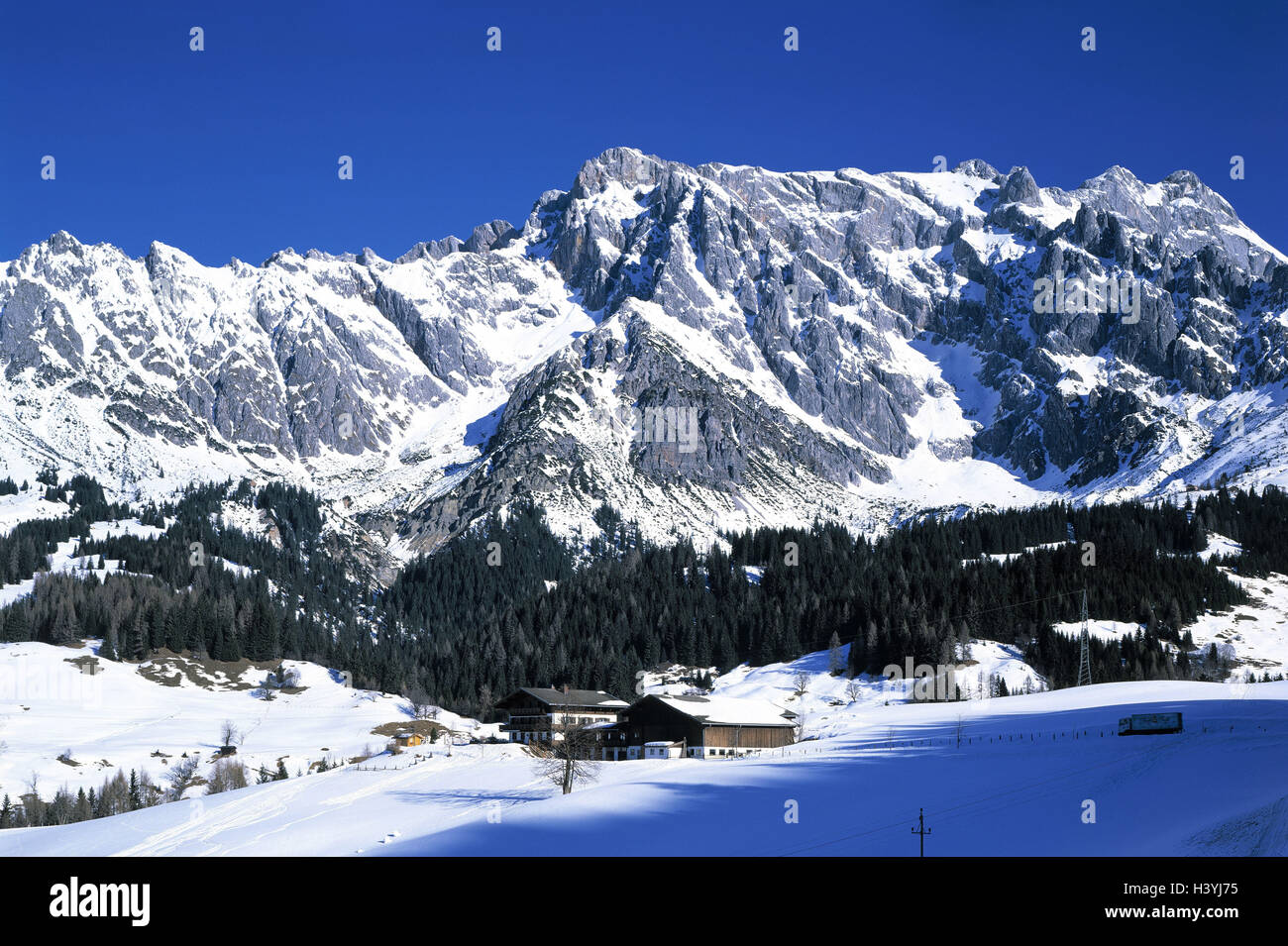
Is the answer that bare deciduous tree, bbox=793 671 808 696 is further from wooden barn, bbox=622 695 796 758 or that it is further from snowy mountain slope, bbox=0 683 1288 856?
snowy mountain slope, bbox=0 683 1288 856

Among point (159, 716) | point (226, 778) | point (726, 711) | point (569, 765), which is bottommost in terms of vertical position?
point (226, 778)

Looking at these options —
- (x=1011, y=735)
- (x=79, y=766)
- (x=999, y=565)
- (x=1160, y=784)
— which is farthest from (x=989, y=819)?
(x=999, y=565)

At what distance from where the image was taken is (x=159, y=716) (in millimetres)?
153125

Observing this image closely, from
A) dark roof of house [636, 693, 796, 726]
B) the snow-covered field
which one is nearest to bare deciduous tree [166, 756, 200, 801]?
the snow-covered field

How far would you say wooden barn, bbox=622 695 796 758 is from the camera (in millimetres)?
116688

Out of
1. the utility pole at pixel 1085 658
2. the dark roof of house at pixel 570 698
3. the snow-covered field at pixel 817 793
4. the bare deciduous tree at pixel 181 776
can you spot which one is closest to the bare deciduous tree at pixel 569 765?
the snow-covered field at pixel 817 793

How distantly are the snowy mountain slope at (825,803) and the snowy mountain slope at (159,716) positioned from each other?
35.5 meters

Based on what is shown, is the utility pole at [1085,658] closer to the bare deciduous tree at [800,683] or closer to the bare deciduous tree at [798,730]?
the bare deciduous tree at [800,683]

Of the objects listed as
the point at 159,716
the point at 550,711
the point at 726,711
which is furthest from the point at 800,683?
the point at 159,716

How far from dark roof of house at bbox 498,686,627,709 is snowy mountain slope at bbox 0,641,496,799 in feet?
27.6

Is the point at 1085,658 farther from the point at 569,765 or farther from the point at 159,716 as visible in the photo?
the point at 159,716

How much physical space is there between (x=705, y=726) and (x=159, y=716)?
257ft

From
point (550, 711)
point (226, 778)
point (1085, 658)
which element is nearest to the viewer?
point (226, 778)
